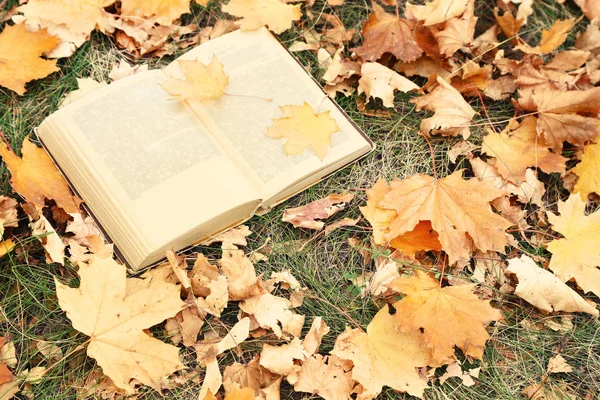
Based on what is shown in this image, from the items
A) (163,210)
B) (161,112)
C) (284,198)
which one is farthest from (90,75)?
(284,198)

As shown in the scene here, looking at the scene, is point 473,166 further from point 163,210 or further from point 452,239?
point 163,210

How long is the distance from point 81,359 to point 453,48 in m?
1.36

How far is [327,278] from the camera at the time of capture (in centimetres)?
167

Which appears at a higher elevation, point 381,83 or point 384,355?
point 381,83

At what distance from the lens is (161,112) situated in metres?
1.65

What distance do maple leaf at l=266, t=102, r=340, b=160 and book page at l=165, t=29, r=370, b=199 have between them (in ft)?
0.06

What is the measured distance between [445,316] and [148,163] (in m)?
0.84

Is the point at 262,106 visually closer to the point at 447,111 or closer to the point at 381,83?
the point at 381,83

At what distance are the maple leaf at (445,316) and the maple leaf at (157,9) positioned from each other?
1.04 meters

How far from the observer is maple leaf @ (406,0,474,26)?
1841 mm

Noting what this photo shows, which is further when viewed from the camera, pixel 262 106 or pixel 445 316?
pixel 262 106

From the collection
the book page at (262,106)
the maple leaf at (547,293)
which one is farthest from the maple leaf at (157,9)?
the maple leaf at (547,293)

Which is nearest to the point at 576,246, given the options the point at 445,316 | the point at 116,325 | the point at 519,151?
the point at 519,151

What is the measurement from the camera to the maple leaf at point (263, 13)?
1.82 metres
